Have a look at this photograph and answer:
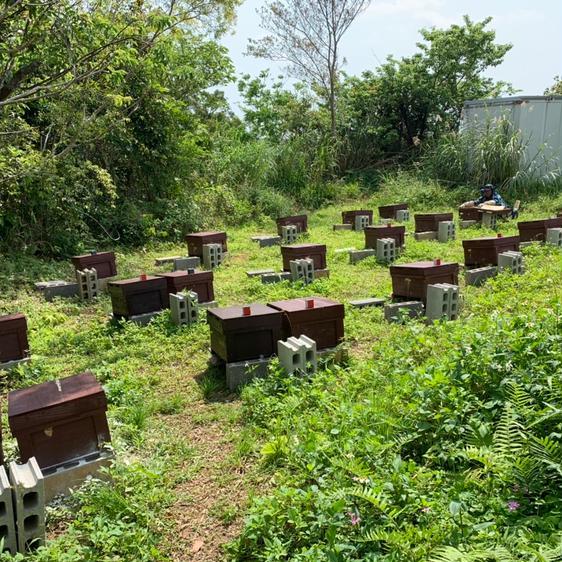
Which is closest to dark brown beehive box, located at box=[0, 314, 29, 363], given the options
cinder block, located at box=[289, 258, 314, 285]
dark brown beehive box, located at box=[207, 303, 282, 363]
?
dark brown beehive box, located at box=[207, 303, 282, 363]

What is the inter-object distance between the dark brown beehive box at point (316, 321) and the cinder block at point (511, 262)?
12.6 feet

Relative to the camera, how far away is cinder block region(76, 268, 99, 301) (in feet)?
27.6

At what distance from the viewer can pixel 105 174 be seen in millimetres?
11734

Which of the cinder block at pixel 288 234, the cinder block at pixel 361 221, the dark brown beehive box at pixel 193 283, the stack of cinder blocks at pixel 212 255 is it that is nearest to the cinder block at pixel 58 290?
the dark brown beehive box at pixel 193 283

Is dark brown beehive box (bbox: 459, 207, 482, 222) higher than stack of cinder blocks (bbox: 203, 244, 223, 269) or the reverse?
higher

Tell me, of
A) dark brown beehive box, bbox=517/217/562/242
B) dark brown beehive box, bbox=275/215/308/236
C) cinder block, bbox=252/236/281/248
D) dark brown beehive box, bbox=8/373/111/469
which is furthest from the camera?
dark brown beehive box, bbox=275/215/308/236

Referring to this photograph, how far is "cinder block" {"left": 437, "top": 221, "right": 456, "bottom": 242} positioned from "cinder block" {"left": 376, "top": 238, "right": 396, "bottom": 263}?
84.2 inches

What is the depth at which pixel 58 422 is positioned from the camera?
338 cm

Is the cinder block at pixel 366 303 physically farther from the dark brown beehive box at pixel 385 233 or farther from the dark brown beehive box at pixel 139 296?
the dark brown beehive box at pixel 385 233

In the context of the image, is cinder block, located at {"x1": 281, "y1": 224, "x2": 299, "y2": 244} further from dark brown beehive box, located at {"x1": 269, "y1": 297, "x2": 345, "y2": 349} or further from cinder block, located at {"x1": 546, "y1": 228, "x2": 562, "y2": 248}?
dark brown beehive box, located at {"x1": 269, "y1": 297, "x2": 345, "y2": 349}

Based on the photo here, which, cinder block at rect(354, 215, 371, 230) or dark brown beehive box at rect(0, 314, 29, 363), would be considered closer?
dark brown beehive box at rect(0, 314, 29, 363)

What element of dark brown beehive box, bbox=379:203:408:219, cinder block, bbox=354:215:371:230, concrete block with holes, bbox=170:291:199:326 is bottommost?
concrete block with holes, bbox=170:291:199:326

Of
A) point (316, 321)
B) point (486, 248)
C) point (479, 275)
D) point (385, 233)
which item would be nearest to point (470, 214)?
point (385, 233)

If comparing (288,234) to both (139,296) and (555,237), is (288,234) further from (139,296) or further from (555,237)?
(139,296)
